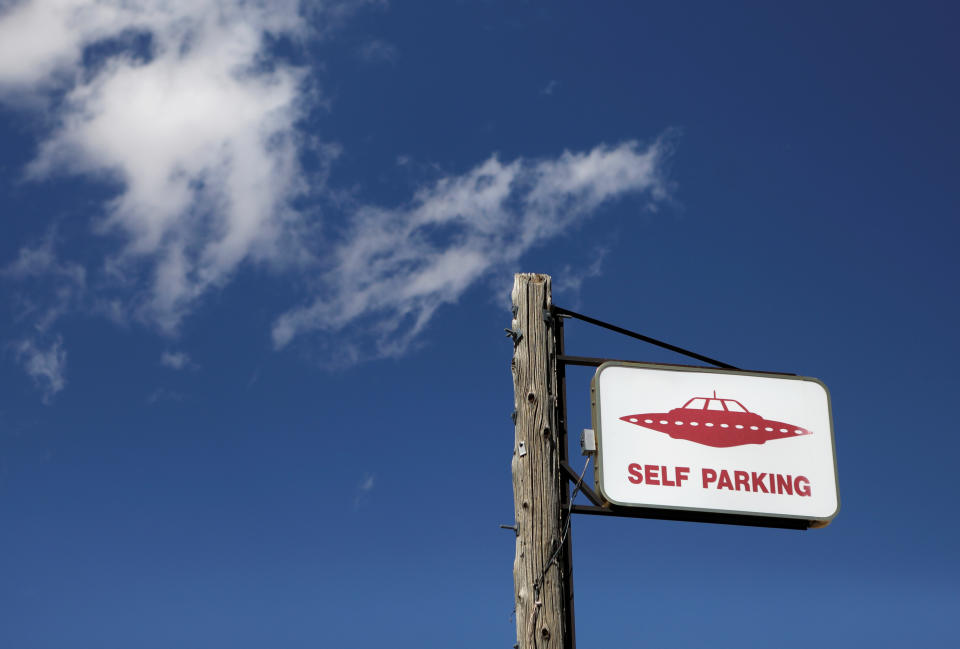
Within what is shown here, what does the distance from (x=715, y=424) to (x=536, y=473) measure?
1827mm

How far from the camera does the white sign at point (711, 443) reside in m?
8.52

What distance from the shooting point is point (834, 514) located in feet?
29.3

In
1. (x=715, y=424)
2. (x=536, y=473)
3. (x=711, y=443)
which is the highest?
(x=715, y=424)

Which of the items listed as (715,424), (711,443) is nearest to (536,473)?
(711,443)

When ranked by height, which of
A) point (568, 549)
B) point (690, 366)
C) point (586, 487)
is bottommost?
point (568, 549)

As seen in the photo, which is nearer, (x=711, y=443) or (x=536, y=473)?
(x=536, y=473)

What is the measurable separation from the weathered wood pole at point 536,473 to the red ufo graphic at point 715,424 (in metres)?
0.82

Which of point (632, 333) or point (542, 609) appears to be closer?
point (542, 609)

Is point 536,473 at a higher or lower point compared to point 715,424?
lower

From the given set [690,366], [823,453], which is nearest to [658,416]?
[690,366]

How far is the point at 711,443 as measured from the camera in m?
8.80

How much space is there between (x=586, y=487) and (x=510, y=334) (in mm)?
1519

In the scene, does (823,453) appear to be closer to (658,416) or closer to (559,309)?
(658,416)

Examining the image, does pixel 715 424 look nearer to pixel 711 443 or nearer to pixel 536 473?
pixel 711 443
